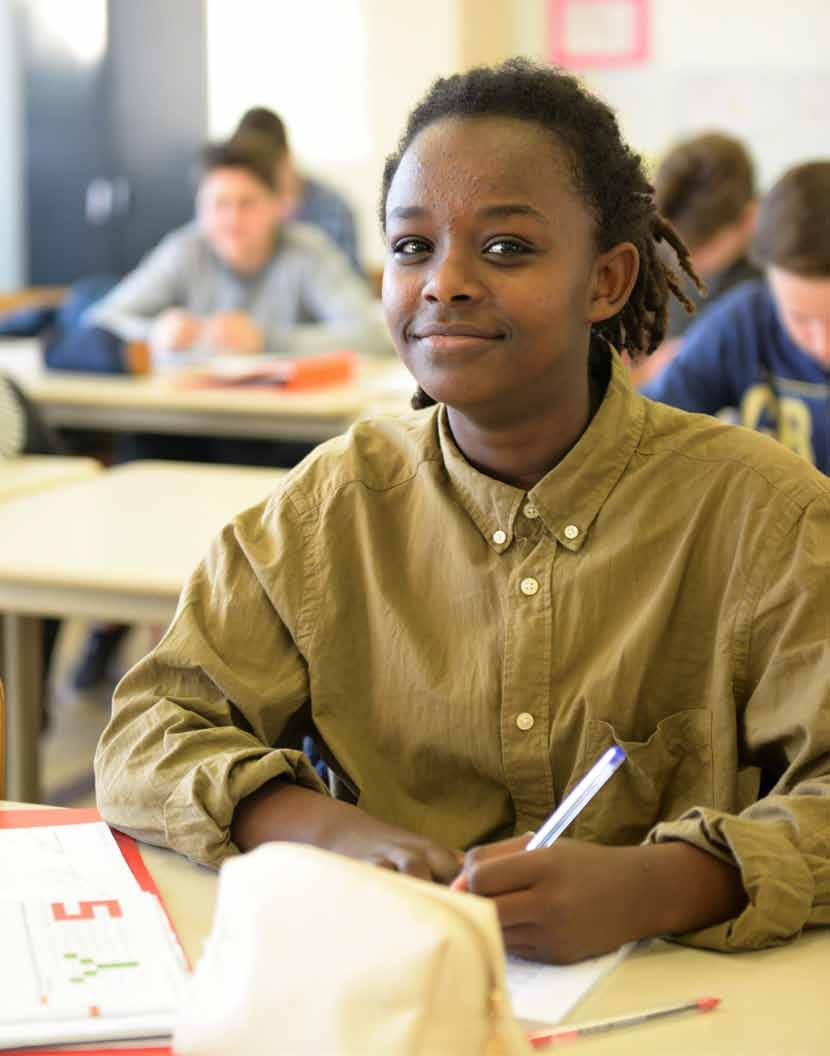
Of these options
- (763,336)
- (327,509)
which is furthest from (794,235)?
(327,509)

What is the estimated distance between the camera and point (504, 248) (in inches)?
46.7

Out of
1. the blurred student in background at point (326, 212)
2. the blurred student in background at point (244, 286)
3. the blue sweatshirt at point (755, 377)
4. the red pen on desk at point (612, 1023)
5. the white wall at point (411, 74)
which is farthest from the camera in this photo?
the white wall at point (411, 74)

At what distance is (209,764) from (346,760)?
153mm

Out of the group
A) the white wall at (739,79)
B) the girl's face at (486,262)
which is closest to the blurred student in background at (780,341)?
the girl's face at (486,262)

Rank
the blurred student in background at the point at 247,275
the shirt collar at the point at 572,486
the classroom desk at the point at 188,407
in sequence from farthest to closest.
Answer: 1. the blurred student in background at the point at 247,275
2. the classroom desk at the point at 188,407
3. the shirt collar at the point at 572,486

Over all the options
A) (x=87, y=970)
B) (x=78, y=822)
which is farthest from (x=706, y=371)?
(x=87, y=970)

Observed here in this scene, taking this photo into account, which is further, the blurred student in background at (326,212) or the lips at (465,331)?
the blurred student in background at (326,212)

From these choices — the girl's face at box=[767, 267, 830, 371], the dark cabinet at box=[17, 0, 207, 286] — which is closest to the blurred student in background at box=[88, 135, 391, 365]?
the girl's face at box=[767, 267, 830, 371]

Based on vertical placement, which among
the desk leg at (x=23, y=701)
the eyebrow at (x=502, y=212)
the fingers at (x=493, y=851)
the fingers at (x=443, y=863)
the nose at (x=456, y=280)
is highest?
the eyebrow at (x=502, y=212)

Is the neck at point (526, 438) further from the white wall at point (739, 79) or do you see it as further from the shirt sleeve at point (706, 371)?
the white wall at point (739, 79)

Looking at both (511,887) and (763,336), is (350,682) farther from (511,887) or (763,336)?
(763,336)

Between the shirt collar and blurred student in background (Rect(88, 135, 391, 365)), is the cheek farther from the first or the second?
blurred student in background (Rect(88, 135, 391, 365))

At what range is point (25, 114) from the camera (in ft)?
21.4

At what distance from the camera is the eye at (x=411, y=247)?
122 cm
